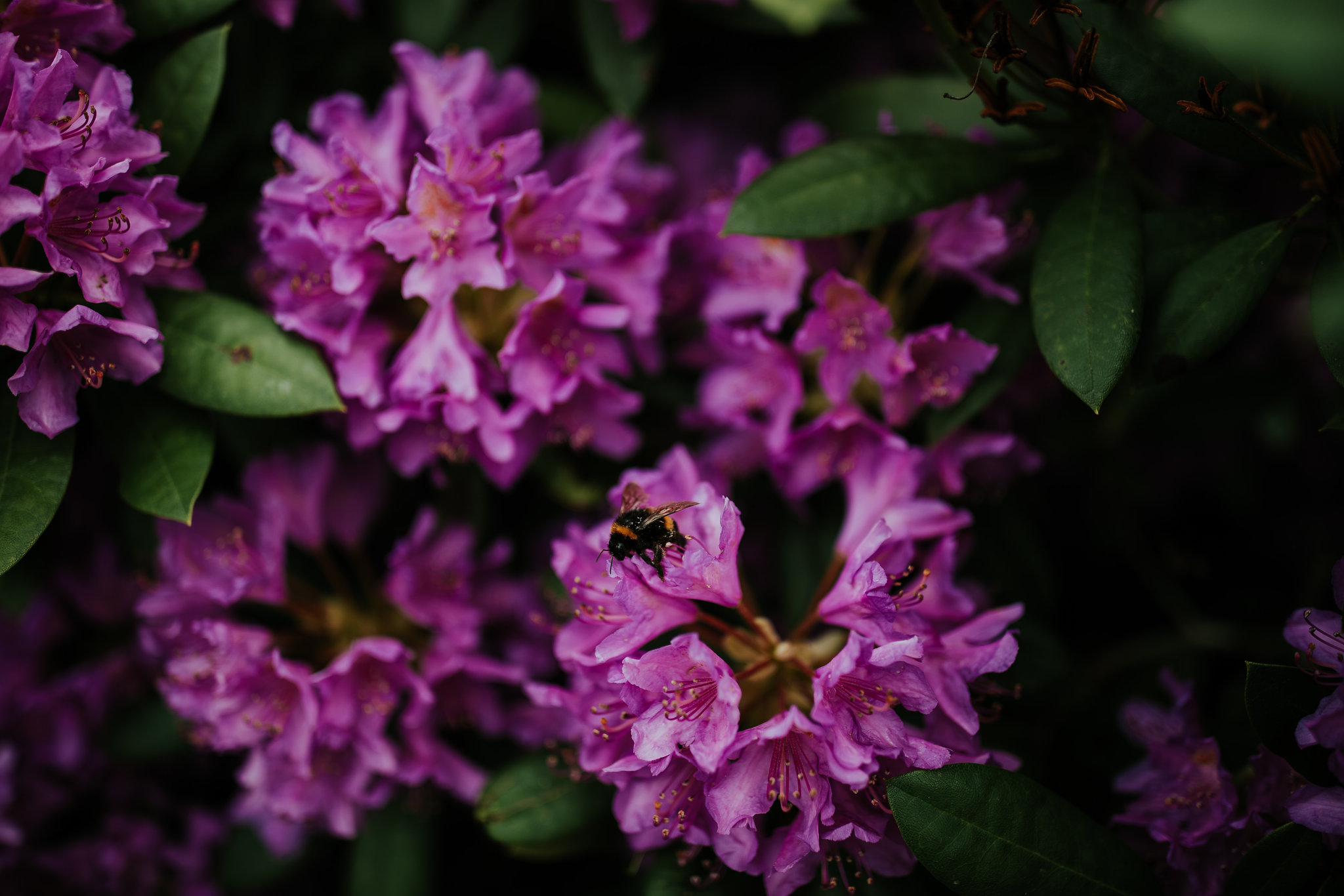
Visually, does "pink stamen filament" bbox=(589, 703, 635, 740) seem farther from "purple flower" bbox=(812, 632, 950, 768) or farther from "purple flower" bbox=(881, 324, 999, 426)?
"purple flower" bbox=(881, 324, 999, 426)

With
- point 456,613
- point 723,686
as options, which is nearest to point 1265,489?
point 723,686

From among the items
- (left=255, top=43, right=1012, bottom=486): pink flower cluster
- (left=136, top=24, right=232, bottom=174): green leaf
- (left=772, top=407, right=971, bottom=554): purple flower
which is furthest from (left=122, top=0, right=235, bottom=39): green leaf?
(left=772, top=407, right=971, bottom=554): purple flower

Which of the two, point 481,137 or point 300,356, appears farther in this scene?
point 481,137

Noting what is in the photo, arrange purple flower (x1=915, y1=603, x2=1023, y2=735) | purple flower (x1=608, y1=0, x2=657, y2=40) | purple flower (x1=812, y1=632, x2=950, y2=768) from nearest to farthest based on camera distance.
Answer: purple flower (x1=812, y1=632, x2=950, y2=768)
purple flower (x1=915, y1=603, x2=1023, y2=735)
purple flower (x1=608, y1=0, x2=657, y2=40)

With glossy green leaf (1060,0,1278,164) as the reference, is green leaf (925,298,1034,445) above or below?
below

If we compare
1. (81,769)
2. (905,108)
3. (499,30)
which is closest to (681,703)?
(905,108)

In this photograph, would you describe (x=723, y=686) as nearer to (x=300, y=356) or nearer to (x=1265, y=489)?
(x=300, y=356)

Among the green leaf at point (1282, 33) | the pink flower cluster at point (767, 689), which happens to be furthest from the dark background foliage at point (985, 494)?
the green leaf at point (1282, 33)
